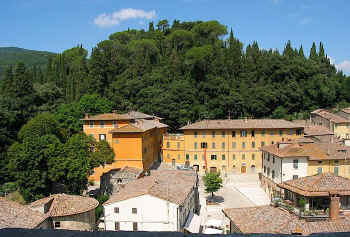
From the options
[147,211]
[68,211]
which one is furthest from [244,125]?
[68,211]

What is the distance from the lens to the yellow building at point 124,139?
38.2 meters

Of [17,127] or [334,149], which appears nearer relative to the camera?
[334,149]

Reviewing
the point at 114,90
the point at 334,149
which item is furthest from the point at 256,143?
the point at 114,90

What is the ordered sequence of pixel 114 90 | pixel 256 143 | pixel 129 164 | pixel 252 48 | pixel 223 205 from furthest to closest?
pixel 252 48 → pixel 114 90 → pixel 256 143 → pixel 129 164 → pixel 223 205

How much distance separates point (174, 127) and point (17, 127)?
2545 centimetres

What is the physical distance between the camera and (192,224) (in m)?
26.1

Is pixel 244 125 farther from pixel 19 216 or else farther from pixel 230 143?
pixel 19 216

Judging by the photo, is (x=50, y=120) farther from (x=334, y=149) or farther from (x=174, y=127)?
(x=334, y=149)

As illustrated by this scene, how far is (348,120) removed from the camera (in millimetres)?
53375

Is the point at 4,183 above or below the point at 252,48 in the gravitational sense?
below

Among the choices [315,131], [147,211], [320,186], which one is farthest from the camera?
[315,131]

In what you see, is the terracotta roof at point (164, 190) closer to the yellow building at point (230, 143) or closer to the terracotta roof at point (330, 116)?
the yellow building at point (230, 143)

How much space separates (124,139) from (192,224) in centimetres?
1554

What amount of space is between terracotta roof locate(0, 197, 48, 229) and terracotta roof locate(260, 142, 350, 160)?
922 inches
